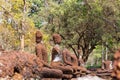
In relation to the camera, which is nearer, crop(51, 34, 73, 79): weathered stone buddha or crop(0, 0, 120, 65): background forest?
crop(51, 34, 73, 79): weathered stone buddha

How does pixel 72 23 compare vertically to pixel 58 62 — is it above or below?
above

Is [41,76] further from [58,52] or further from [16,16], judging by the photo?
[16,16]

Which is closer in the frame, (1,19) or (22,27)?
(22,27)

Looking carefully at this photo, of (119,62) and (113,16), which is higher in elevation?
(113,16)

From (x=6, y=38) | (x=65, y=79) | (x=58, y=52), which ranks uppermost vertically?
(x=6, y=38)

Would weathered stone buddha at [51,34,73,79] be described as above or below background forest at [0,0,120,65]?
below

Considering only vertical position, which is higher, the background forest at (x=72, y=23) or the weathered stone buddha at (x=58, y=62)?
the background forest at (x=72, y=23)

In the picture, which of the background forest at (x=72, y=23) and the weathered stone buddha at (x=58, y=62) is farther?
the background forest at (x=72, y=23)

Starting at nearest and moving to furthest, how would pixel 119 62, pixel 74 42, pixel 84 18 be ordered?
pixel 119 62 < pixel 84 18 < pixel 74 42

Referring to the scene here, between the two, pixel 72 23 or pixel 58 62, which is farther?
pixel 72 23

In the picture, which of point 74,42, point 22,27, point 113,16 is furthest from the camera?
point 74,42

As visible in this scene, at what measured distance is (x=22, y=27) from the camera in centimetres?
1989

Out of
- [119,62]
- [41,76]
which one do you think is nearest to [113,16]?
[41,76]

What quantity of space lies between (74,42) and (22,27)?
679cm
